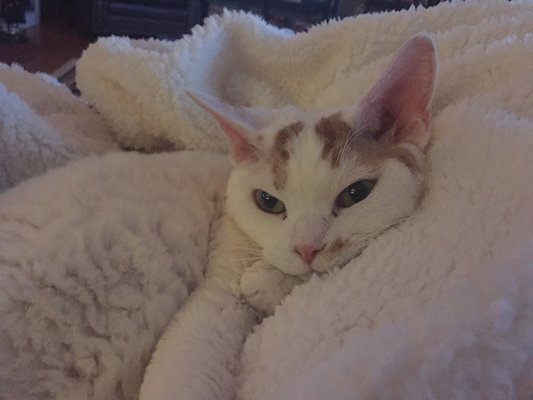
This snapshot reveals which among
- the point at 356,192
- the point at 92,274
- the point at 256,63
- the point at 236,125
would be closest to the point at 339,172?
the point at 356,192

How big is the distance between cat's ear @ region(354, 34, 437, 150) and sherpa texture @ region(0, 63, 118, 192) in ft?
1.68

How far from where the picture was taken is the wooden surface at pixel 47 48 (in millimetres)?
2459

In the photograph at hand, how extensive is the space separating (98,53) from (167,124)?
0.65 feet

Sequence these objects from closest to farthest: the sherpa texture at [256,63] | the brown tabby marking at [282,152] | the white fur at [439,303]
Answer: the white fur at [439,303]
the brown tabby marking at [282,152]
the sherpa texture at [256,63]

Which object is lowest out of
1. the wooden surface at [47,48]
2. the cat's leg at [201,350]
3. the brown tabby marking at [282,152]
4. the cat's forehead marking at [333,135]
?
the wooden surface at [47,48]

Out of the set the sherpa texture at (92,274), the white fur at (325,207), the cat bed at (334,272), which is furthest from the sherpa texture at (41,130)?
the white fur at (325,207)

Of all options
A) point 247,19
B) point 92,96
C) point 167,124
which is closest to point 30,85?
point 92,96

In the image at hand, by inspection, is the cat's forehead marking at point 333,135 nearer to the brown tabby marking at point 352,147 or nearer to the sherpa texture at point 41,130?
the brown tabby marking at point 352,147

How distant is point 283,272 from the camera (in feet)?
2.26

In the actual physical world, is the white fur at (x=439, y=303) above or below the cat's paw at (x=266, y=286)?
above

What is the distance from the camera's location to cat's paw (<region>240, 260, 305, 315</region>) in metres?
0.68

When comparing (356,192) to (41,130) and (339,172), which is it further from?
(41,130)

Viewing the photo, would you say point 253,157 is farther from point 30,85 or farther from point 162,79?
point 30,85

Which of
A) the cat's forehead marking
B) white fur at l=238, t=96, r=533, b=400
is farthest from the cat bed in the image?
the cat's forehead marking
